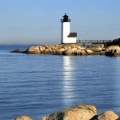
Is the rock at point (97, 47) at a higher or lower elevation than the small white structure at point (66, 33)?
lower

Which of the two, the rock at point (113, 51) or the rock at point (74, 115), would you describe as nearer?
the rock at point (74, 115)

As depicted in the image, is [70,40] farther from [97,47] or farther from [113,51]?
[113,51]

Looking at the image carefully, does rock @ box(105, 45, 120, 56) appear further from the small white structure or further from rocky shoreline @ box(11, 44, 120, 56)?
the small white structure

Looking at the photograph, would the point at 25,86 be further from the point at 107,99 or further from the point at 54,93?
the point at 107,99

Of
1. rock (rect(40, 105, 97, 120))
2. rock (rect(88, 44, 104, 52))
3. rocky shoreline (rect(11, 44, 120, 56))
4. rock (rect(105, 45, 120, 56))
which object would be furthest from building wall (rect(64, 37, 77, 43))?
rock (rect(40, 105, 97, 120))

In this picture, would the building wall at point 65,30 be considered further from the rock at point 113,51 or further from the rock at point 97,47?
the rock at point 113,51

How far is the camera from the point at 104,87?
27359 millimetres

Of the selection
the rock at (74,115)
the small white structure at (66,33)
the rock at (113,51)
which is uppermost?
the small white structure at (66,33)

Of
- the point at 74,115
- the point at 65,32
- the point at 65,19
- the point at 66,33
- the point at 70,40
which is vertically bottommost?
the point at 74,115

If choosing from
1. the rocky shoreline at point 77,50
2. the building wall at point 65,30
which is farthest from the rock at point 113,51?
the building wall at point 65,30

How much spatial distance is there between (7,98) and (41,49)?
218ft

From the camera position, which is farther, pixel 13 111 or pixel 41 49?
pixel 41 49

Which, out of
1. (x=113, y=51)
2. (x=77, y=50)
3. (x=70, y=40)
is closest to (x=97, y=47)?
(x=70, y=40)

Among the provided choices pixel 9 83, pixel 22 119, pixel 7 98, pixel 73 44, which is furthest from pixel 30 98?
pixel 73 44
